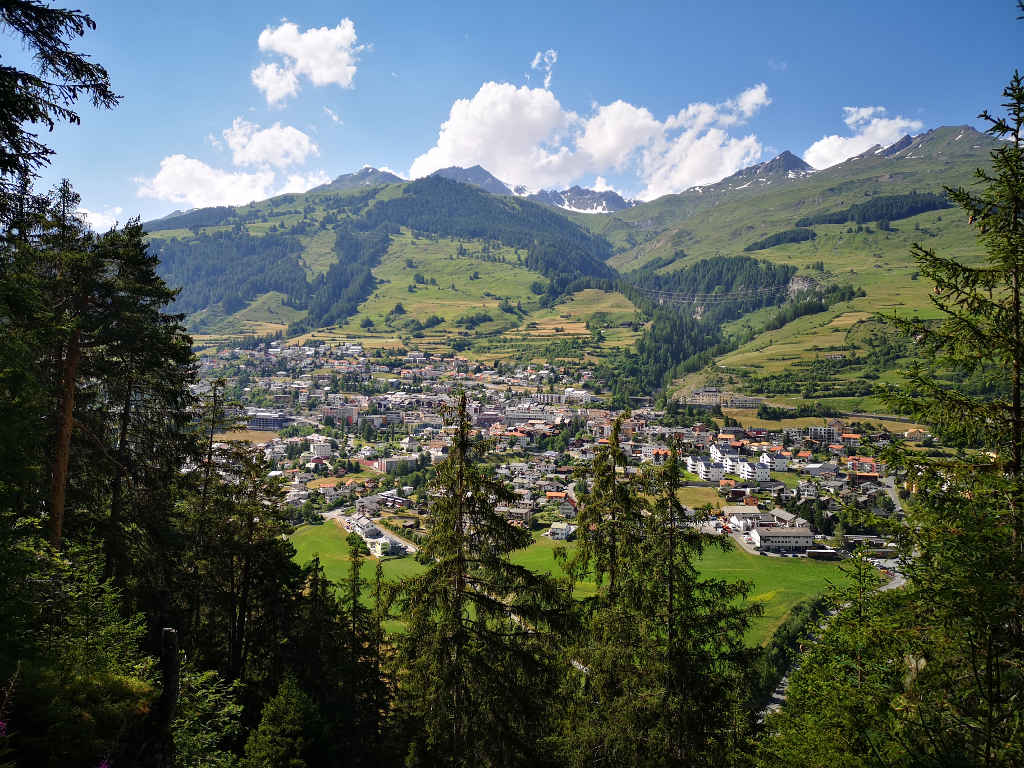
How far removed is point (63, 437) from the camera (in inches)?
462

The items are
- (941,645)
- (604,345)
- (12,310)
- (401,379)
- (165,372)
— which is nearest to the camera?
(941,645)

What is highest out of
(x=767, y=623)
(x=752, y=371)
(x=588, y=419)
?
(x=752, y=371)

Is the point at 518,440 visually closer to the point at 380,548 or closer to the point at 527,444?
the point at 527,444

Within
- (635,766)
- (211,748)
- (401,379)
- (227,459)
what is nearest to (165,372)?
(227,459)

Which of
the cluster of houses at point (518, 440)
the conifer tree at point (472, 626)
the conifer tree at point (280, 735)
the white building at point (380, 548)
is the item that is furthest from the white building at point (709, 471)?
the conifer tree at point (472, 626)

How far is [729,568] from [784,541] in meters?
10.8

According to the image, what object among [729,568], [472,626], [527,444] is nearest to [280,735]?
[472,626]

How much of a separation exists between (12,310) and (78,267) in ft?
16.4

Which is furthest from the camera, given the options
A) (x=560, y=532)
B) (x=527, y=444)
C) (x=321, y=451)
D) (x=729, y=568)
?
(x=527, y=444)

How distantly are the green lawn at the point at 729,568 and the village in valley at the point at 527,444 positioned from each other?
118 inches

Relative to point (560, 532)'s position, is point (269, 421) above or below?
above

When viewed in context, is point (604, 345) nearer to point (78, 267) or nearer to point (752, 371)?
point (752, 371)

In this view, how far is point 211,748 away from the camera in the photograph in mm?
11484

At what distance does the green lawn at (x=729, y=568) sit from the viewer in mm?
47719
